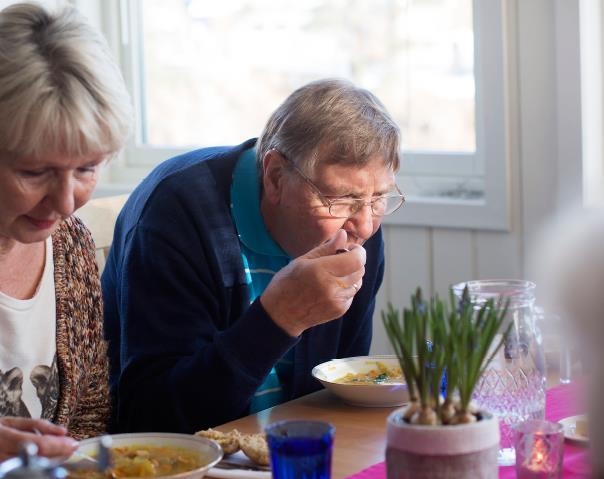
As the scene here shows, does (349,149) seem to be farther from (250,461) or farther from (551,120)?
(551,120)

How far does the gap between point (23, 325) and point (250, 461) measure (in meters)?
0.56

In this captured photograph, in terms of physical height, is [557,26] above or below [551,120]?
above

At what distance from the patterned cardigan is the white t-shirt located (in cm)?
2

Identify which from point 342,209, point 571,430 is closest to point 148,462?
point 571,430

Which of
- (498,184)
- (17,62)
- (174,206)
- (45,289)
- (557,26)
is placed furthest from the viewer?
(498,184)

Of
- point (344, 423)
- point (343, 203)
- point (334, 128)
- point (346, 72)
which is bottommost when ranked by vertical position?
point (344, 423)

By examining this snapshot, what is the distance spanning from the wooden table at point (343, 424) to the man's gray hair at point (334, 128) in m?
0.43

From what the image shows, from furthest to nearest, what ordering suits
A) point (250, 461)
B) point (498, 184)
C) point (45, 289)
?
point (498, 184) < point (45, 289) < point (250, 461)

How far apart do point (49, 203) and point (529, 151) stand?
154 cm

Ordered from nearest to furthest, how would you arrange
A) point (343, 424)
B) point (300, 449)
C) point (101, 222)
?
point (300, 449) < point (343, 424) < point (101, 222)

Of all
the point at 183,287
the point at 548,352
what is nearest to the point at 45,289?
the point at 183,287

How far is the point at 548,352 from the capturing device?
1782 mm

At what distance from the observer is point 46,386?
1656mm

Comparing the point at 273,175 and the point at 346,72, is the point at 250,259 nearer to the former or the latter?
the point at 273,175
